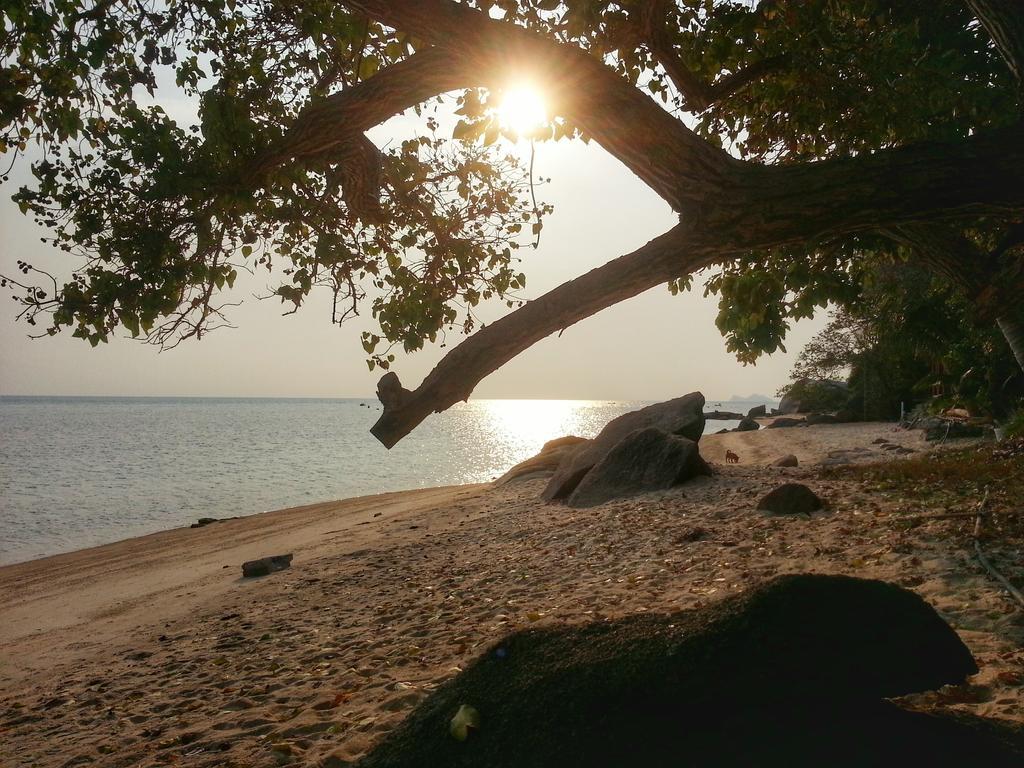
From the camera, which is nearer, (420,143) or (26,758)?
(26,758)

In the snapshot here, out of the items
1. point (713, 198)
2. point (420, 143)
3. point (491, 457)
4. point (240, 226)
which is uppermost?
point (420, 143)

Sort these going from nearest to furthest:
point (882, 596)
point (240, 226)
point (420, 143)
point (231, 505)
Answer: point (882, 596), point (240, 226), point (420, 143), point (231, 505)

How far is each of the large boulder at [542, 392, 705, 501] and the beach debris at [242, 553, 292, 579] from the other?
5289 mm

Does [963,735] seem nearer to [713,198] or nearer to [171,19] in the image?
[713,198]

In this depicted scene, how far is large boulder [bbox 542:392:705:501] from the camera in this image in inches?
562

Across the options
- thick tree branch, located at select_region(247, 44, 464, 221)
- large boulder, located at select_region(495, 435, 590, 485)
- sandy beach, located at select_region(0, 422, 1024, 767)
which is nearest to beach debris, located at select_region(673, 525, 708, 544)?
sandy beach, located at select_region(0, 422, 1024, 767)

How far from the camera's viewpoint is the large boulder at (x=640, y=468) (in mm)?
12719

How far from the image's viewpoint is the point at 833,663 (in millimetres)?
3111

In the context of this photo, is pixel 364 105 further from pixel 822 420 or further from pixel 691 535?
pixel 822 420

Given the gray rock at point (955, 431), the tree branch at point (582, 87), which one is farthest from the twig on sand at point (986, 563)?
the gray rock at point (955, 431)

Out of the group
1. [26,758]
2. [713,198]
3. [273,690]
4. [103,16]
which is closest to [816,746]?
[713,198]

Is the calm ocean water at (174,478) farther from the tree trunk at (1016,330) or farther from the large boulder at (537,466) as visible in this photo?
the tree trunk at (1016,330)

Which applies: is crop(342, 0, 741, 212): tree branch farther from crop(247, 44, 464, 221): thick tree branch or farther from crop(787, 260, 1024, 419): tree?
crop(787, 260, 1024, 419): tree

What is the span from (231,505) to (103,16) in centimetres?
2480
